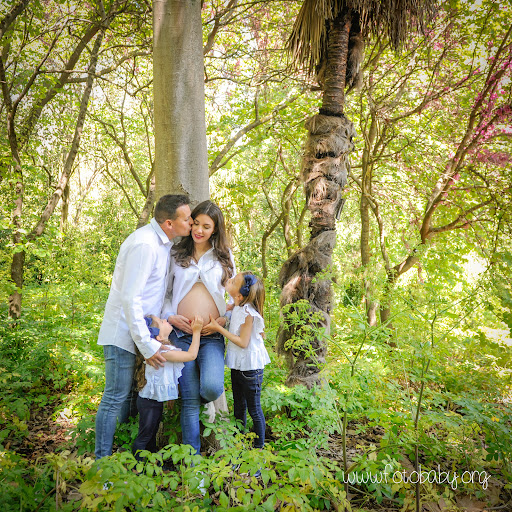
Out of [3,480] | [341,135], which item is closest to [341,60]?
[341,135]

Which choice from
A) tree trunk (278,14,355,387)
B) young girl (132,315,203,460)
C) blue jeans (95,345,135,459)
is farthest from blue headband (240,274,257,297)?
tree trunk (278,14,355,387)

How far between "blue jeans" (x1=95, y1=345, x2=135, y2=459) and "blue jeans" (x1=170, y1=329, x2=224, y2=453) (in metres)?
0.38

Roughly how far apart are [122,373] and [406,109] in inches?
303

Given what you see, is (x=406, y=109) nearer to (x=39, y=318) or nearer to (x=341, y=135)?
(x=341, y=135)

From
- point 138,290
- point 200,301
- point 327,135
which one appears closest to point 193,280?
point 200,301

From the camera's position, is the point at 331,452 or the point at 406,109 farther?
the point at 406,109

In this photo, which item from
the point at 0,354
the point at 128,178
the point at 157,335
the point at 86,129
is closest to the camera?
the point at 157,335

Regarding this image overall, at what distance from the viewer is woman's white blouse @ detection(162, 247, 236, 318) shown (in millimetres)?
2961

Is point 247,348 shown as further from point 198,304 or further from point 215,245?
point 215,245

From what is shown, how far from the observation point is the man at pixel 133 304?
2615 millimetres

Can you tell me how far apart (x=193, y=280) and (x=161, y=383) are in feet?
2.55

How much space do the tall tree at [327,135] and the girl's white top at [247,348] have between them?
1.05 meters

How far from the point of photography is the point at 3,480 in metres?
2.04

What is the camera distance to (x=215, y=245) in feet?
10.0
